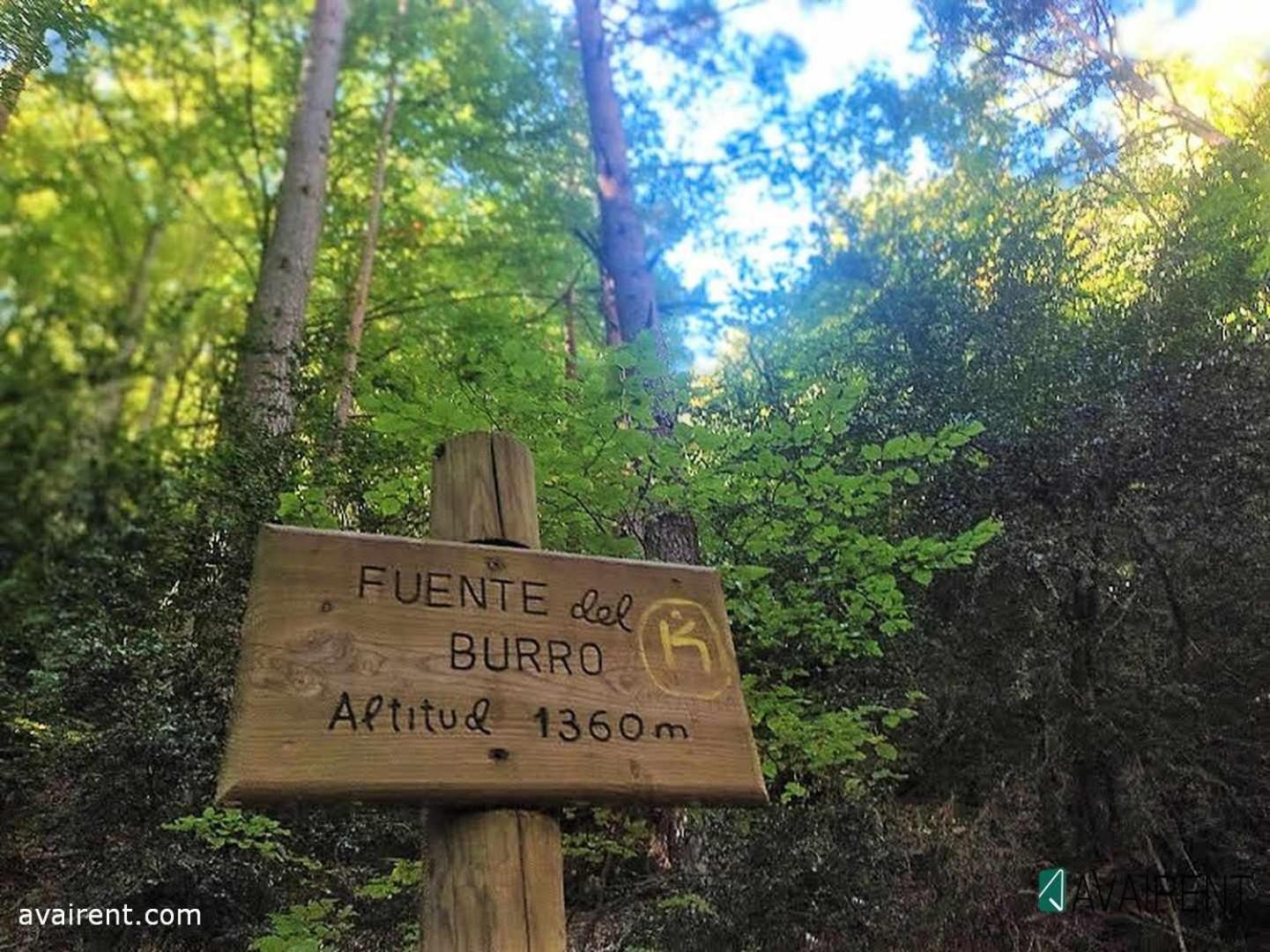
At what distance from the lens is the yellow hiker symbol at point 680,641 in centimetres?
163

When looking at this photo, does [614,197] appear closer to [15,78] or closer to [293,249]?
[293,249]

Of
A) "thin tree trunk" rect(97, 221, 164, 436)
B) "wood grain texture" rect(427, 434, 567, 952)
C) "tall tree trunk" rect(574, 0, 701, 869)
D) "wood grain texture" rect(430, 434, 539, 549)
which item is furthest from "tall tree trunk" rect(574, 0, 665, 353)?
"thin tree trunk" rect(97, 221, 164, 436)

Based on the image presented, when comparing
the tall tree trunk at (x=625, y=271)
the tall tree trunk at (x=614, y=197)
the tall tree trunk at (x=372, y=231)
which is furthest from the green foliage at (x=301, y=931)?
the tall tree trunk at (x=614, y=197)

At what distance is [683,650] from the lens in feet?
5.40

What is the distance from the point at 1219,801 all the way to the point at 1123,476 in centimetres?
216

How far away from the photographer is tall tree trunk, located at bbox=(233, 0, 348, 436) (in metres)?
4.81

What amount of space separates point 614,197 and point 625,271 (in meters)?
0.82

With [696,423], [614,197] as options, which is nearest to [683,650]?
[696,423]

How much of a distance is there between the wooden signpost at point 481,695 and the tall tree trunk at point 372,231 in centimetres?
430

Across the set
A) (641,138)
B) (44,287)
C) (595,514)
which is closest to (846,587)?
(595,514)

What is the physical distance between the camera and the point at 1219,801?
5359mm

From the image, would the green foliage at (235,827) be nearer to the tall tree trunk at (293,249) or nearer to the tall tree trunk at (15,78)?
the tall tree trunk at (293,249)

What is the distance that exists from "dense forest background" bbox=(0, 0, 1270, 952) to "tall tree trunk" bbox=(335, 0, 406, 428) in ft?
0.22

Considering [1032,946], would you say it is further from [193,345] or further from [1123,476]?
[193,345]
